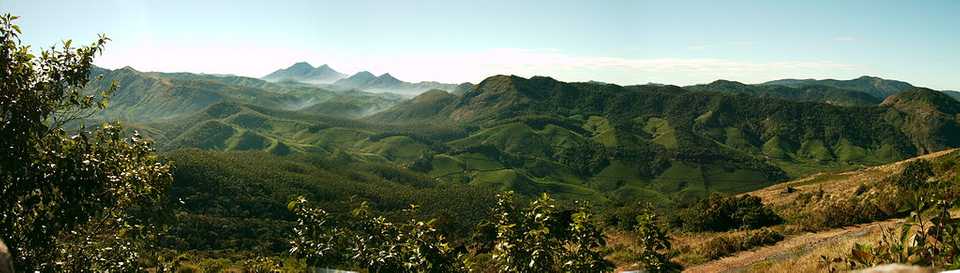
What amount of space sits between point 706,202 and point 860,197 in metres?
11.3

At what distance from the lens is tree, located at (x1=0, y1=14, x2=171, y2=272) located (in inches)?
375

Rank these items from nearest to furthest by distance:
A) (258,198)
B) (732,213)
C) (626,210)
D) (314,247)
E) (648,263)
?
(314,247)
(648,263)
(732,213)
(626,210)
(258,198)

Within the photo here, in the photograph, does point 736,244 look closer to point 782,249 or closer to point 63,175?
point 782,249

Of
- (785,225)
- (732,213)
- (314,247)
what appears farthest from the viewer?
(732,213)

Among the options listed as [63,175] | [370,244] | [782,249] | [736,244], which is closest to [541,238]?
[370,244]

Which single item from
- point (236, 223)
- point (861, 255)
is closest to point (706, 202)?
point (861, 255)

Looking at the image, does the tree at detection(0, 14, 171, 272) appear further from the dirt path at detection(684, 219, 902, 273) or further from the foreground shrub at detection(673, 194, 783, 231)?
the foreground shrub at detection(673, 194, 783, 231)

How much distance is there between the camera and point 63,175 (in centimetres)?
972

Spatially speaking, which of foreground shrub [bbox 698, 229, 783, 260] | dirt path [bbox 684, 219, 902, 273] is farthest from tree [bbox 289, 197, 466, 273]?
foreground shrub [bbox 698, 229, 783, 260]

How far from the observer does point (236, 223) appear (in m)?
163

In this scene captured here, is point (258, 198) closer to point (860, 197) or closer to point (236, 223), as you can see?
point (236, 223)

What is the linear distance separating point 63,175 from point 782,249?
28.5m

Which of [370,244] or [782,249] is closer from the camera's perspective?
[370,244]

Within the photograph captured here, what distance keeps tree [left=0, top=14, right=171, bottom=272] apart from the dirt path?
2214 centimetres
